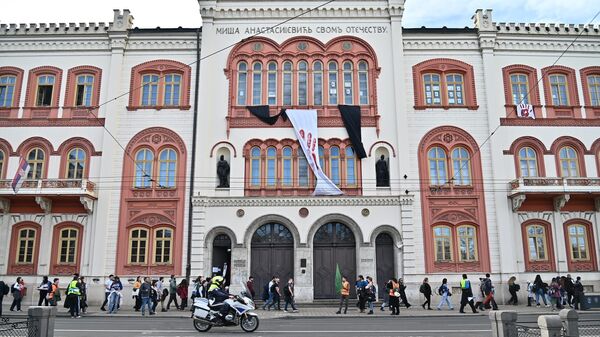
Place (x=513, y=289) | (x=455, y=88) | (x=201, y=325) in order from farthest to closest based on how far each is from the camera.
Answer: (x=455, y=88)
(x=513, y=289)
(x=201, y=325)

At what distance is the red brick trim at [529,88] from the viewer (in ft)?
96.6

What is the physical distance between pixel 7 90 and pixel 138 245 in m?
12.2

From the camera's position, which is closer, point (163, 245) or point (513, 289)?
point (513, 289)

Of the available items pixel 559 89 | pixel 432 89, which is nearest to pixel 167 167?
pixel 432 89

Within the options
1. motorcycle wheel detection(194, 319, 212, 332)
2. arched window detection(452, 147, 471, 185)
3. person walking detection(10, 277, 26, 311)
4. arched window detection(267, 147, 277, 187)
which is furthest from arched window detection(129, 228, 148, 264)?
arched window detection(452, 147, 471, 185)

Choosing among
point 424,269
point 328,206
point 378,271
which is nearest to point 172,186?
point 328,206

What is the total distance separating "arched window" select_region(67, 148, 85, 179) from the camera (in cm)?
2870

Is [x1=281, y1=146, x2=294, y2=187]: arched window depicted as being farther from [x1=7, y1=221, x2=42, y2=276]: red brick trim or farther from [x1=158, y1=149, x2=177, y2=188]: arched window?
Result: [x1=7, y1=221, x2=42, y2=276]: red brick trim

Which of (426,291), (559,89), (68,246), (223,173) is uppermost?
(559,89)

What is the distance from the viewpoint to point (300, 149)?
94.8 ft

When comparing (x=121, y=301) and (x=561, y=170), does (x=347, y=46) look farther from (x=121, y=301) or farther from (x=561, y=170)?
(x=121, y=301)

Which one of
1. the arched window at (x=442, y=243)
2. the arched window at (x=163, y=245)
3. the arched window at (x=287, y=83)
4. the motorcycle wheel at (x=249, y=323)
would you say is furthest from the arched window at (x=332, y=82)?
the motorcycle wheel at (x=249, y=323)

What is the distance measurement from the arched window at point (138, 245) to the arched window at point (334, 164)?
34.8 ft

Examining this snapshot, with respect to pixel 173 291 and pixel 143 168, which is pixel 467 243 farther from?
pixel 143 168
